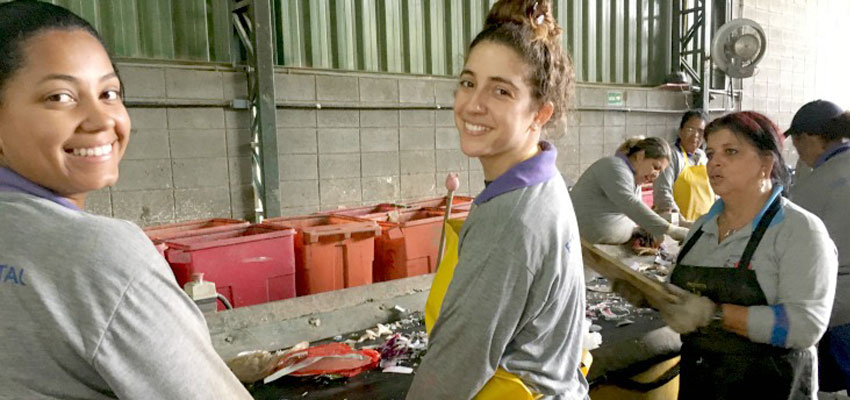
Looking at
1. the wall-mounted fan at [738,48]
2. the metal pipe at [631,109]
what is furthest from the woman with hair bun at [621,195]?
the wall-mounted fan at [738,48]

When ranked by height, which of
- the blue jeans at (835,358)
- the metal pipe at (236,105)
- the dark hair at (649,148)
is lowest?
the blue jeans at (835,358)

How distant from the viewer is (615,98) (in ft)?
25.2

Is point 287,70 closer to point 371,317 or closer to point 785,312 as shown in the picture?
point 371,317

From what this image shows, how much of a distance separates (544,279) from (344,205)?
4.57 metres

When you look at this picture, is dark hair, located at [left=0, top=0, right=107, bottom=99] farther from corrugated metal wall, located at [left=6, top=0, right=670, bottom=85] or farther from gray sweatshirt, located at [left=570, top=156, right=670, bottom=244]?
gray sweatshirt, located at [left=570, top=156, right=670, bottom=244]

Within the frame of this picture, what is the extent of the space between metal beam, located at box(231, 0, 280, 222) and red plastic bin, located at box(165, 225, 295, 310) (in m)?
1.53

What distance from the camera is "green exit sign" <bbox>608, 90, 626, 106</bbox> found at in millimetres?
7641

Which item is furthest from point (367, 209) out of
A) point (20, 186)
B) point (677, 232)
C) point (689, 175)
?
point (20, 186)

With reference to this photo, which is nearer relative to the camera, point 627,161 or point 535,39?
point 535,39

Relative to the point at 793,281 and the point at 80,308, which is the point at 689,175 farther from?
the point at 80,308

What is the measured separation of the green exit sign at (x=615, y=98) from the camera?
25.1ft

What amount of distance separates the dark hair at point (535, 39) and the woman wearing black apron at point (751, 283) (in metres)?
1.02

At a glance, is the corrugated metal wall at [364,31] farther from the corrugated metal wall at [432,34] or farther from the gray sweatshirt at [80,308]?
the gray sweatshirt at [80,308]

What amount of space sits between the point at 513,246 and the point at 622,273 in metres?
1.37
